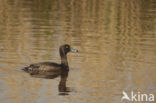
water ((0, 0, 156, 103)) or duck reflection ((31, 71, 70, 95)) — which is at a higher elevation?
water ((0, 0, 156, 103))

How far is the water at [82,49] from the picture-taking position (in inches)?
615

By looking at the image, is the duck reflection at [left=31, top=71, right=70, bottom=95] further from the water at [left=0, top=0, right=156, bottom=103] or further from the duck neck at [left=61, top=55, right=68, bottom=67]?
the duck neck at [left=61, top=55, right=68, bottom=67]

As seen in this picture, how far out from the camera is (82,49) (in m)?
22.6

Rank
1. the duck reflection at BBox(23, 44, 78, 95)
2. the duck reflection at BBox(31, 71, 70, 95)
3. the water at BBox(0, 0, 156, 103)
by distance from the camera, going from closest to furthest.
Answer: the water at BBox(0, 0, 156, 103) < the duck reflection at BBox(31, 71, 70, 95) < the duck reflection at BBox(23, 44, 78, 95)

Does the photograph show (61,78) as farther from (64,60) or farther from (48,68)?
(64,60)

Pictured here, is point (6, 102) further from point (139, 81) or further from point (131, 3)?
point (131, 3)

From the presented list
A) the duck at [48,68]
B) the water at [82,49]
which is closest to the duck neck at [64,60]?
the duck at [48,68]

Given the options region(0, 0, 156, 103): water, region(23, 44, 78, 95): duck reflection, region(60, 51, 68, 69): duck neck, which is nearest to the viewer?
region(0, 0, 156, 103): water

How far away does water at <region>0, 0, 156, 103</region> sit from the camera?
15.6 metres

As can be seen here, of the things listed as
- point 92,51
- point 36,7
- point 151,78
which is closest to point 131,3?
point 36,7

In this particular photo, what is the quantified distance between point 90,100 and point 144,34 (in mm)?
13472

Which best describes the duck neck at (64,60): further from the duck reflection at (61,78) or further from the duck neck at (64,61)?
the duck reflection at (61,78)

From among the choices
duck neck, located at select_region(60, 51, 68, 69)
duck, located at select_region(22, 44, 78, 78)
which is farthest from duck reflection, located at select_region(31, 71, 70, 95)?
duck neck, located at select_region(60, 51, 68, 69)

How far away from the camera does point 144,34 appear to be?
27.5 m
